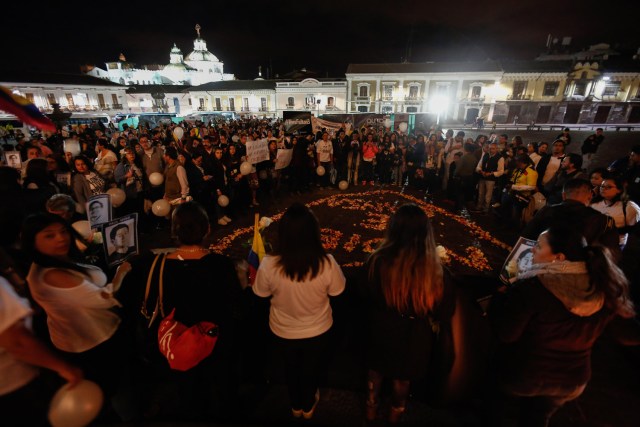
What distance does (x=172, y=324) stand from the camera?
6.18 ft

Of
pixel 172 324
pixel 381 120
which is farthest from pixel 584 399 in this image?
pixel 381 120

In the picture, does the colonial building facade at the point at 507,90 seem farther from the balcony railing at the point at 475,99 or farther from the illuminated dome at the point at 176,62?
the illuminated dome at the point at 176,62

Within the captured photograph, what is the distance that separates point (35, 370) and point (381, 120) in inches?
626

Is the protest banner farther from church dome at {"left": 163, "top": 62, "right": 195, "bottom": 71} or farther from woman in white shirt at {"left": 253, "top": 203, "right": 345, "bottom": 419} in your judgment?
church dome at {"left": 163, "top": 62, "right": 195, "bottom": 71}

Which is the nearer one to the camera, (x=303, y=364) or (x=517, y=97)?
(x=303, y=364)

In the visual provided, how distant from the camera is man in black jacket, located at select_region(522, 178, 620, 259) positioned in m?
2.98

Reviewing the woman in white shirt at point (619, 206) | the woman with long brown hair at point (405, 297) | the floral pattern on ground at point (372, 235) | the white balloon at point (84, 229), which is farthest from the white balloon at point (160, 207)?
the woman in white shirt at point (619, 206)

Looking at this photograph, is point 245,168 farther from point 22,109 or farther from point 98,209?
point 22,109

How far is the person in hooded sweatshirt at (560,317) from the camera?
1.56 metres

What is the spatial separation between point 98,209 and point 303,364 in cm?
366

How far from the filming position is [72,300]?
6.08ft

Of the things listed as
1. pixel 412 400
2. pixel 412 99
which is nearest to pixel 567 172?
pixel 412 400

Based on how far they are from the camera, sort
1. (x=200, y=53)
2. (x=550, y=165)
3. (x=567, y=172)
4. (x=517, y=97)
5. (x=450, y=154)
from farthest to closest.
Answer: (x=200, y=53) < (x=517, y=97) < (x=450, y=154) < (x=550, y=165) < (x=567, y=172)

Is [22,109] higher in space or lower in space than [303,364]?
higher
